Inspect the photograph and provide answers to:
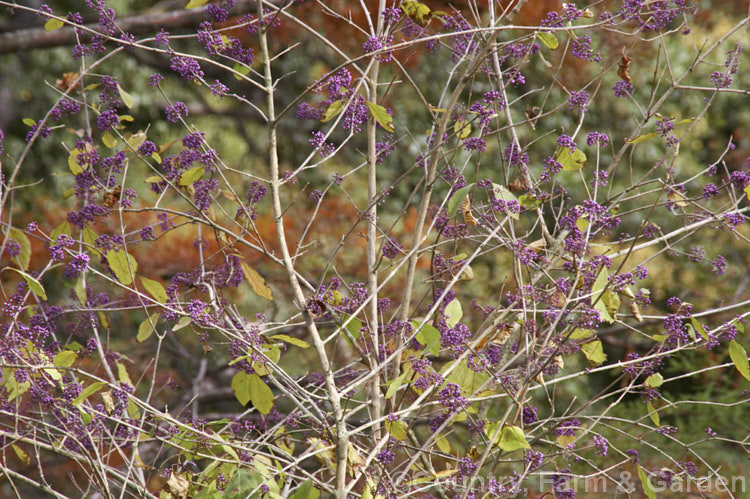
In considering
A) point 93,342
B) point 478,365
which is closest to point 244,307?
point 93,342

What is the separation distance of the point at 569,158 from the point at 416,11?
43cm

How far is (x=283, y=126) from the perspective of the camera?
213 inches

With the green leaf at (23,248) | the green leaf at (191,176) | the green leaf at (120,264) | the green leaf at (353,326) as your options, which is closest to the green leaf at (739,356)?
the green leaf at (353,326)

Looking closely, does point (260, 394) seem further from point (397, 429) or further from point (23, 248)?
point (23, 248)

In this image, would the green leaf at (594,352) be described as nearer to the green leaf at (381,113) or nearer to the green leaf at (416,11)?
the green leaf at (381,113)

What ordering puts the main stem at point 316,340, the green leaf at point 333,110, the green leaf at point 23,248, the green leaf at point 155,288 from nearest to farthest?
1. the main stem at point 316,340
2. the green leaf at point 333,110
3. the green leaf at point 155,288
4. the green leaf at point 23,248

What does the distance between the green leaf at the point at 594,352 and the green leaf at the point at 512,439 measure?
0.32 metres

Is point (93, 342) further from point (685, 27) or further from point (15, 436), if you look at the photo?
point (685, 27)

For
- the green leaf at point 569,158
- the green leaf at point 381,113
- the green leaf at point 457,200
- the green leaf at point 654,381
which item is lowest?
the green leaf at point 654,381

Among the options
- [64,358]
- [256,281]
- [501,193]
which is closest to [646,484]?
[501,193]

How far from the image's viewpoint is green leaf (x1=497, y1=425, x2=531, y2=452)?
1291mm

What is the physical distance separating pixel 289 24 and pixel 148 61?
4.38ft

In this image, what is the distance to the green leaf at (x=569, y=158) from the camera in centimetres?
151

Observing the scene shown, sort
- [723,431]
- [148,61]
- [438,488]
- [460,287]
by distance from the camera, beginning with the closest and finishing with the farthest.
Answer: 1. [438,488]
2. [723,431]
3. [460,287]
4. [148,61]
